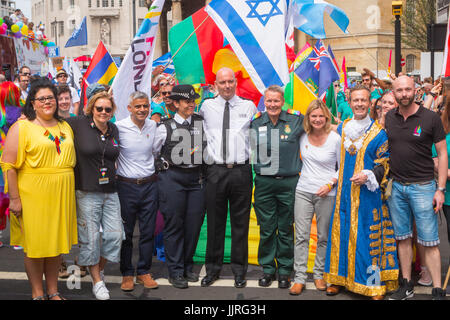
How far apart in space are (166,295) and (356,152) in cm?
222

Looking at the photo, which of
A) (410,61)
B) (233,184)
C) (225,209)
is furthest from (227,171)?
(410,61)

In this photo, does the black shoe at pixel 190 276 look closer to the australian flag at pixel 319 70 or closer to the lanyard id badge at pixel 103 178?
the lanyard id badge at pixel 103 178

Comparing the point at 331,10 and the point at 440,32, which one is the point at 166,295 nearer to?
the point at 331,10

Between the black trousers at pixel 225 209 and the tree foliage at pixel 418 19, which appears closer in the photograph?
the black trousers at pixel 225 209

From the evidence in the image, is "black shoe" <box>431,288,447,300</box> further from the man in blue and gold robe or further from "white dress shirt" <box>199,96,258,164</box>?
"white dress shirt" <box>199,96,258,164</box>

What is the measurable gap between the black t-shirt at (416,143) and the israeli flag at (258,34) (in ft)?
5.14

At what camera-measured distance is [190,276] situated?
530cm

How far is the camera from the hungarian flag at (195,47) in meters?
6.37

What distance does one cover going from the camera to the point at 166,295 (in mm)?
4871

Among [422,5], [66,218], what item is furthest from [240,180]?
[422,5]

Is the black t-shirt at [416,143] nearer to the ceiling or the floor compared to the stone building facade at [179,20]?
nearer to the floor

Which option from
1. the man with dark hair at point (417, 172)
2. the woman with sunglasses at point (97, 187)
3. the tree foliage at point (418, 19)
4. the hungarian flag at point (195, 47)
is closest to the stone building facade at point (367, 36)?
the tree foliage at point (418, 19)

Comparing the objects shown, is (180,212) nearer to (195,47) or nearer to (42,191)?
(42,191)

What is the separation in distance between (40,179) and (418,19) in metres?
37.0
